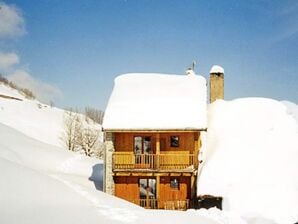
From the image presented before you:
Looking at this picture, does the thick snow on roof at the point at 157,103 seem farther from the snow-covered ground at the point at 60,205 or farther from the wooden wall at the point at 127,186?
the snow-covered ground at the point at 60,205

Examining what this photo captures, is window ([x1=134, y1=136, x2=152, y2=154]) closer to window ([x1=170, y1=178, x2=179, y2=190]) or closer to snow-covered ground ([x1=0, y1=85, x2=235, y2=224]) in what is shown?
window ([x1=170, y1=178, x2=179, y2=190])

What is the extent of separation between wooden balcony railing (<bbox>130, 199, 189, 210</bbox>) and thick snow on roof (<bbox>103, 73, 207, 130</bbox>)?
478 centimetres

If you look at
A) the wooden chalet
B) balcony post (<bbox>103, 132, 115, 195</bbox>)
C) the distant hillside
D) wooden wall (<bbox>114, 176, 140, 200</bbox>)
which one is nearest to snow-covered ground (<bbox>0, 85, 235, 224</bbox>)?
Result: the wooden chalet

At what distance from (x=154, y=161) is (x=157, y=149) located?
0.81m

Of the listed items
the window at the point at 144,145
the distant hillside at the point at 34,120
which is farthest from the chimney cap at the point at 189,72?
the distant hillside at the point at 34,120

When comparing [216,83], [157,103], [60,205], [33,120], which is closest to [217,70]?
[216,83]

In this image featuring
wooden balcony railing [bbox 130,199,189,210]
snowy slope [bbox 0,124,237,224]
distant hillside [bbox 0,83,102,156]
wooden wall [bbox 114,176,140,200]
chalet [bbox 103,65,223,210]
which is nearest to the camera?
snowy slope [bbox 0,124,237,224]

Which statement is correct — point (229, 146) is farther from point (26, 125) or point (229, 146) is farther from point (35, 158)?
point (26, 125)

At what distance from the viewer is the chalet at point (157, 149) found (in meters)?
23.6

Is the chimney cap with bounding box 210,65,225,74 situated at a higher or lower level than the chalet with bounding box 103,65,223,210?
higher

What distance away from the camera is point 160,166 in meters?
23.9

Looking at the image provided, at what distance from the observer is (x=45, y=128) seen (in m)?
65.3

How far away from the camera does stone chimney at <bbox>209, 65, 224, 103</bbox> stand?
3044 cm

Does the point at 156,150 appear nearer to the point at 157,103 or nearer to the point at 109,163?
the point at 109,163
